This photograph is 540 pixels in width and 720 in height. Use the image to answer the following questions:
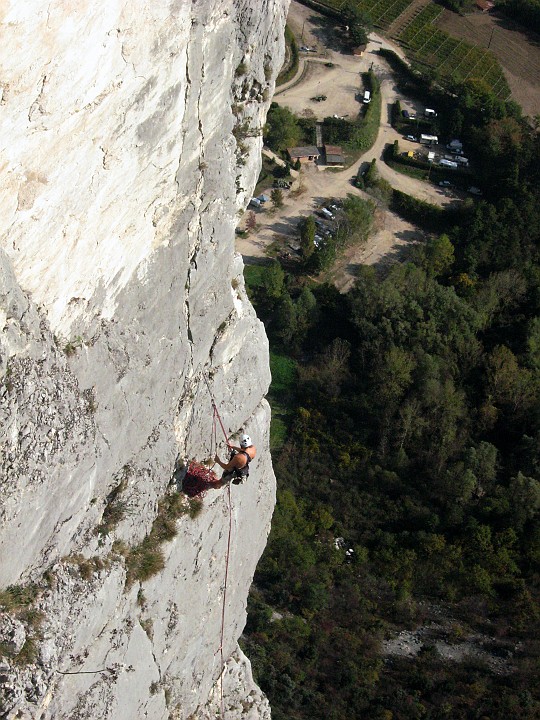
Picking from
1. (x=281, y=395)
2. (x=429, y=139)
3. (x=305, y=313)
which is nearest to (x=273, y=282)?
(x=305, y=313)

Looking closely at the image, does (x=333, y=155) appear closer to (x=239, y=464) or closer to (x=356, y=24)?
(x=356, y=24)

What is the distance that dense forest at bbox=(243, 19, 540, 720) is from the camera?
87.4 feet

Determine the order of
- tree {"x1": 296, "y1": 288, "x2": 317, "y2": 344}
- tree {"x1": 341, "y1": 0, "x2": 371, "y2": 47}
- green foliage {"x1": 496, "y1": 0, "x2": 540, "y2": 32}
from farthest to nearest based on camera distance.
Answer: green foliage {"x1": 496, "y1": 0, "x2": 540, "y2": 32}, tree {"x1": 341, "y1": 0, "x2": 371, "y2": 47}, tree {"x1": 296, "y1": 288, "x2": 317, "y2": 344}

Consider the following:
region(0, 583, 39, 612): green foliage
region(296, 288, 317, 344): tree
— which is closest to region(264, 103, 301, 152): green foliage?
region(296, 288, 317, 344): tree

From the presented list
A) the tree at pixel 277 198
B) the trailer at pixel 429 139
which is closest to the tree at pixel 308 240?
the tree at pixel 277 198

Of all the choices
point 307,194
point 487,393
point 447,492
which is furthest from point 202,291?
point 307,194

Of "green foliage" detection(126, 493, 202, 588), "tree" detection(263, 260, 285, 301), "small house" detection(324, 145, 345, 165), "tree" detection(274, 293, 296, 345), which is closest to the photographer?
"green foliage" detection(126, 493, 202, 588)

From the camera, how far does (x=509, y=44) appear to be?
63125 millimetres

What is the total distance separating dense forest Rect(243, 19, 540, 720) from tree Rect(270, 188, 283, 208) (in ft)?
13.0

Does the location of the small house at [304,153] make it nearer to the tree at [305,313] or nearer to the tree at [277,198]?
the tree at [277,198]

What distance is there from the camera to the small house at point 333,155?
50781mm

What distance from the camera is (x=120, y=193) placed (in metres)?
9.83

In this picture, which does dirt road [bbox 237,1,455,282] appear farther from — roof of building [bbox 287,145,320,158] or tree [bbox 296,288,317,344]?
tree [bbox 296,288,317,344]

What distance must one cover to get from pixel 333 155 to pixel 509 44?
842 inches
